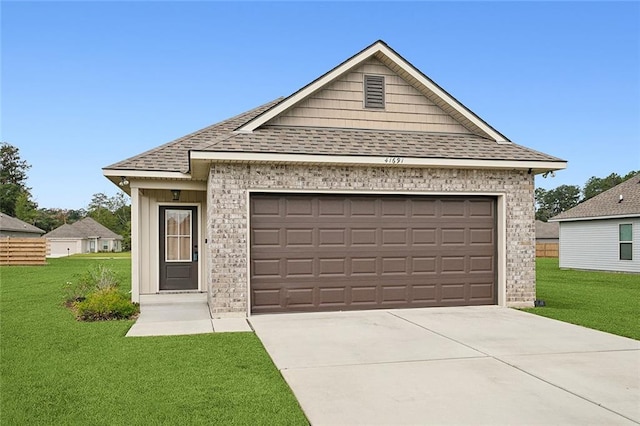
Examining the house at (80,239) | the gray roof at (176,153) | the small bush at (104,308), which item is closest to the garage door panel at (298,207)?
the gray roof at (176,153)

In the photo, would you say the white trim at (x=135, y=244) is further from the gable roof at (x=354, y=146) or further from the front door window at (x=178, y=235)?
the front door window at (x=178, y=235)

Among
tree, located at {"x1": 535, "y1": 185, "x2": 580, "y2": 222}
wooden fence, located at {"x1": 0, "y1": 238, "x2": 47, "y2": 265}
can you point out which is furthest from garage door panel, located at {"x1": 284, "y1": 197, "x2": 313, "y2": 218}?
tree, located at {"x1": 535, "y1": 185, "x2": 580, "y2": 222}

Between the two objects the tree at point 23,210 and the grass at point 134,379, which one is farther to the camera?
the tree at point 23,210

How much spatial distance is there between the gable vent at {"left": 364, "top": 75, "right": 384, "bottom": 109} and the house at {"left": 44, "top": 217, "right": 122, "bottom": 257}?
54.3 m

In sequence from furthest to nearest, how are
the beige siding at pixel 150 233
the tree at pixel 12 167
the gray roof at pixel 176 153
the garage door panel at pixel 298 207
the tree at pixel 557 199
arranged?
the tree at pixel 557 199
the tree at pixel 12 167
the beige siding at pixel 150 233
the gray roof at pixel 176 153
the garage door panel at pixel 298 207

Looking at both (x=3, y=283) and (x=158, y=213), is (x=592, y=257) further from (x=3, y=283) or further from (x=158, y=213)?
(x=3, y=283)

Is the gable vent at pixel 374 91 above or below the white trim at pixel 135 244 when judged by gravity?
above

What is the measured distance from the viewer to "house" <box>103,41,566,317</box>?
10.1m

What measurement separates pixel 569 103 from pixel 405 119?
54.4 ft

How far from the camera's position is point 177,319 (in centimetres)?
991

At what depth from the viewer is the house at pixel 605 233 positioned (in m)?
22.2

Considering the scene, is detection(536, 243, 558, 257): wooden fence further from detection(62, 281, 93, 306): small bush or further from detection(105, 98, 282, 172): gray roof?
detection(62, 281, 93, 306): small bush

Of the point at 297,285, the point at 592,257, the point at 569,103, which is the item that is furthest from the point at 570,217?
the point at 297,285

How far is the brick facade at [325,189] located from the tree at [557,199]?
8494 cm
